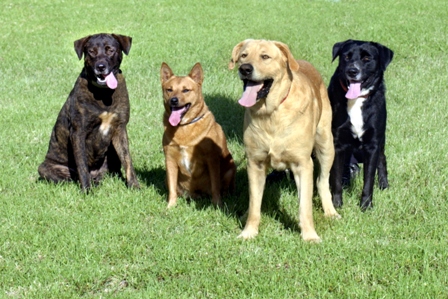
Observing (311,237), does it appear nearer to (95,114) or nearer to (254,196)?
(254,196)

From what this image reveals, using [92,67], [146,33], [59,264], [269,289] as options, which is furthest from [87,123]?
[146,33]

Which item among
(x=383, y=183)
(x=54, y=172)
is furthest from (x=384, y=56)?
(x=54, y=172)

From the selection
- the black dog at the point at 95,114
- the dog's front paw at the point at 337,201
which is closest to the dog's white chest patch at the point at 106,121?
the black dog at the point at 95,114

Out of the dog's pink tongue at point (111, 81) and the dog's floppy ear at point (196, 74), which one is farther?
the dog's pink tongue at point (111, 81)

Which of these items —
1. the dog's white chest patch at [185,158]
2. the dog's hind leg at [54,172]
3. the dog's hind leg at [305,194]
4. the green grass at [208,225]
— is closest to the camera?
the green grass at [208,225]

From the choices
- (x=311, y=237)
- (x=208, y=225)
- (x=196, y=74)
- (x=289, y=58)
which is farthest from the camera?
(x=196, y=74)

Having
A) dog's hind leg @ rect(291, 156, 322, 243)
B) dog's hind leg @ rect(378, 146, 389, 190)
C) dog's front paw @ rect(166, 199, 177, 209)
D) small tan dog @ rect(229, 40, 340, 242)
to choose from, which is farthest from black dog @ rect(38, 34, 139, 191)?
dog's hind leg @ rect(378, 146, 389, 190)

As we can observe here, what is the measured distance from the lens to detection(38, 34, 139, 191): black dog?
22.2 feet

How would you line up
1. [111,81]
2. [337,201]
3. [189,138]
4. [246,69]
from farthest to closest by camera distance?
[111,81], [189,138], [337,201], [246,69]

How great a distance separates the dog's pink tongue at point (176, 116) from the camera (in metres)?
6.38

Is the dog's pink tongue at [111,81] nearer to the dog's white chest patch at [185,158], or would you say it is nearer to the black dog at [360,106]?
the dog's white chest patch at [185,158]

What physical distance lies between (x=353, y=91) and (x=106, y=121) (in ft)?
8.86

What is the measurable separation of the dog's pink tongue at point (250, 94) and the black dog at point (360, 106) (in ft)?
3.97

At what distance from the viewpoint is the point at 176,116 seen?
640cm
